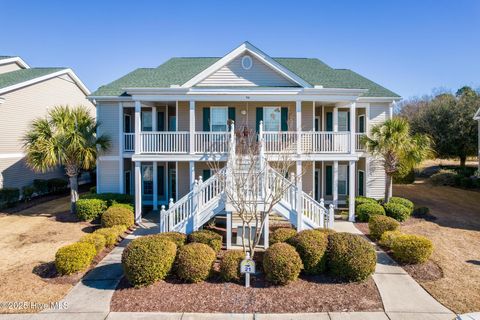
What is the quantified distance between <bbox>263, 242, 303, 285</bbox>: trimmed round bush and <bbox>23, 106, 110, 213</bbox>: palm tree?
10636 millimetres

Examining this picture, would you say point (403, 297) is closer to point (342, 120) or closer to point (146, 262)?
point (146, 262)

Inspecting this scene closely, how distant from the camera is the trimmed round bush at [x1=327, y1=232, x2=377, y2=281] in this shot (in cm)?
771

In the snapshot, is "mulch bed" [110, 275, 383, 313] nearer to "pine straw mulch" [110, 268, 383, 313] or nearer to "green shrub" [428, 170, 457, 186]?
"pine straw mulch" [110, 268, 383, 313]

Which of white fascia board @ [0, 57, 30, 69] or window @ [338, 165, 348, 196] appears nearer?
window @ [338, 165, 348, 196]

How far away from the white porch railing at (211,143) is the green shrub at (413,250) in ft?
27.2

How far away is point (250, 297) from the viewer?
7148 mm

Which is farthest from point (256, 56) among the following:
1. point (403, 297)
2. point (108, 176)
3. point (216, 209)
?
point (403, 297)

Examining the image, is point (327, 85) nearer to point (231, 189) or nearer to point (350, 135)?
point (350, 135)

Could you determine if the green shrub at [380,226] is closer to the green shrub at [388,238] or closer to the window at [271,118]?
the green shrub at [388,238]

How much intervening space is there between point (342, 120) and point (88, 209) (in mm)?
14605

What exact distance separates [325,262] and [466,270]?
4.62 metres

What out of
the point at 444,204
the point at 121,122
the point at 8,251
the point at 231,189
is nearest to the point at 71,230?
the point at 8,251

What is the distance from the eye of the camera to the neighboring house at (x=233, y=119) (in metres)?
13.9

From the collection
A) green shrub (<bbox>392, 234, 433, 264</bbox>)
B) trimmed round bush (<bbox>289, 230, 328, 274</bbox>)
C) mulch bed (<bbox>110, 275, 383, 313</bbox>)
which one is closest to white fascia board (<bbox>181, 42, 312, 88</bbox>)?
green shrub (<bbox>392, 234, 433, 264</bbox>)
